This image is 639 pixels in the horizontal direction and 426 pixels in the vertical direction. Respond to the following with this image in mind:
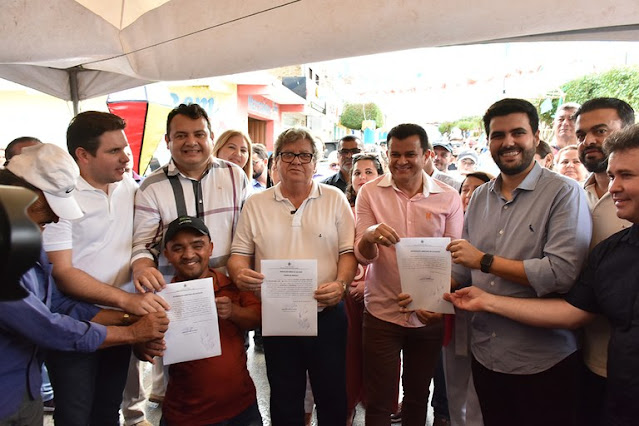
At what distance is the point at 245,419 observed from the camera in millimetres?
2248

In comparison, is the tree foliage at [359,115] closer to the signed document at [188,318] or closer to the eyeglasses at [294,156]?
the eyeglasses at [294,156]

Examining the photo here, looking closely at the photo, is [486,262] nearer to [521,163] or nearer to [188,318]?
[521,163]

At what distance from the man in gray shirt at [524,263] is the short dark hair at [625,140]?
0.34 meters

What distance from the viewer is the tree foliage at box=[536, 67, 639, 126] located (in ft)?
38.7

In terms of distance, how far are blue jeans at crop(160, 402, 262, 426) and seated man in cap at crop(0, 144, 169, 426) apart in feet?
2.07

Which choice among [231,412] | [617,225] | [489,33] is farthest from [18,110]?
[617,225]

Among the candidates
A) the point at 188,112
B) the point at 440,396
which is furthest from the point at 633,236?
the point at 188,112

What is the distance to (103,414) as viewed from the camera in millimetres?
2404

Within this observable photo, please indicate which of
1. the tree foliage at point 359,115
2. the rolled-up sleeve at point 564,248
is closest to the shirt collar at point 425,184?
the rolled-up sleeve at point 564,248

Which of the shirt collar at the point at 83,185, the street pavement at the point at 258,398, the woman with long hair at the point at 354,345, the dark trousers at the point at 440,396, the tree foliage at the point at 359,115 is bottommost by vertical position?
the street pavement at the point at 258,398

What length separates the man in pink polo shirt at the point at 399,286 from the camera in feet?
8.38

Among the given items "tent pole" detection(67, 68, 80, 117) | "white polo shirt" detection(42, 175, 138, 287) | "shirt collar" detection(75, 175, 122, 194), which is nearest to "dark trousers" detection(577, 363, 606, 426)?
"white polo shirt" detection(42, 175, 138, 287)

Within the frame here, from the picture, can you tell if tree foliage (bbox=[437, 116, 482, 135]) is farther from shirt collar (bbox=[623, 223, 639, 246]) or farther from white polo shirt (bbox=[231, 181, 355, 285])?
shirt collar (bbox=[623, 223, 639, 246])

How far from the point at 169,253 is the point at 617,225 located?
232cm
